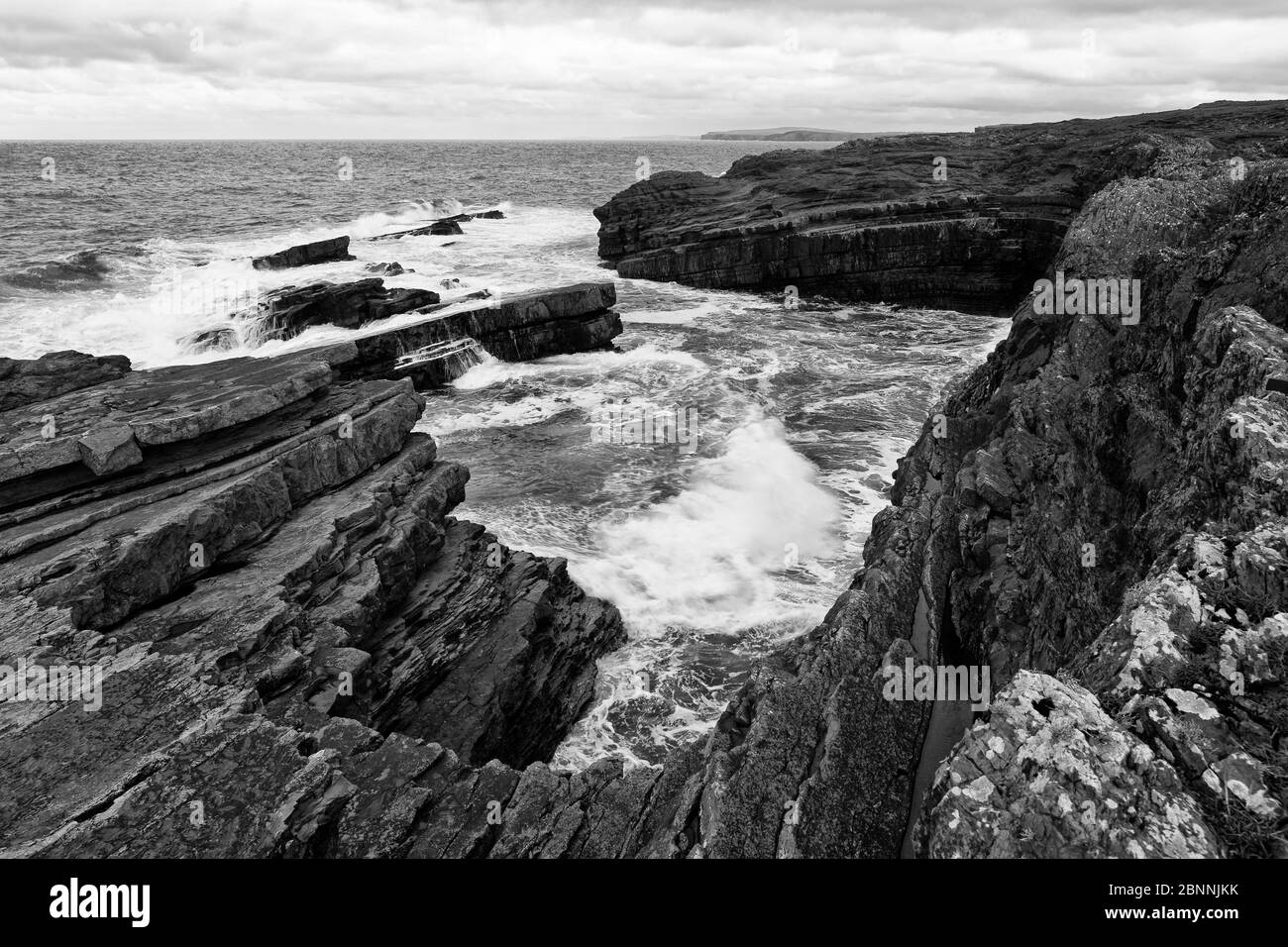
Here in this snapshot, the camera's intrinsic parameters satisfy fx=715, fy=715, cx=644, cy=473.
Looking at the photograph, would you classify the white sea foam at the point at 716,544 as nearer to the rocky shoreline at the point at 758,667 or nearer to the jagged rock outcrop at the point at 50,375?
the rocky shoreline at the point at 758,667

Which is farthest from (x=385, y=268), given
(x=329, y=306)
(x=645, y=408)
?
(x=645, y=408)

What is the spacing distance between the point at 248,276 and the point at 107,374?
97.9 ft

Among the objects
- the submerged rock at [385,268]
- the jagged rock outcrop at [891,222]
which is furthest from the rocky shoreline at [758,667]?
the jagged rock outcrop at [891,222]

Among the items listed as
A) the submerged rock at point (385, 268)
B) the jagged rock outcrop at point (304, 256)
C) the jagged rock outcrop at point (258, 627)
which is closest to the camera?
the jagged rock outcrop at point (258, 627)

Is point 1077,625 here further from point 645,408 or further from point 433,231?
point 433,231

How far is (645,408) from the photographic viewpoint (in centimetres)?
2839

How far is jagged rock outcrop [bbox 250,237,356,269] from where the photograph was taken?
4644 centimetres

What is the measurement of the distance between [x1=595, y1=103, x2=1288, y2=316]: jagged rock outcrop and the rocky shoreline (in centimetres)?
2906

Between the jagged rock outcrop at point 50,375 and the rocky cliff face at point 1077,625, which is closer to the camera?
the rocky cliff face at point 1077,625

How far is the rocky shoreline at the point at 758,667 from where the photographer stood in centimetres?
559

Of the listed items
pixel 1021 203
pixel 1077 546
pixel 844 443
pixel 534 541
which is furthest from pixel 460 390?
pixel 1021 203

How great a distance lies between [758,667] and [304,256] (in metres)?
47.6

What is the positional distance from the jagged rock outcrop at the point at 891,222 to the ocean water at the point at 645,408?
2.26m

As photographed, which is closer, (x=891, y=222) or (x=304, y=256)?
(x=891, y=222)
